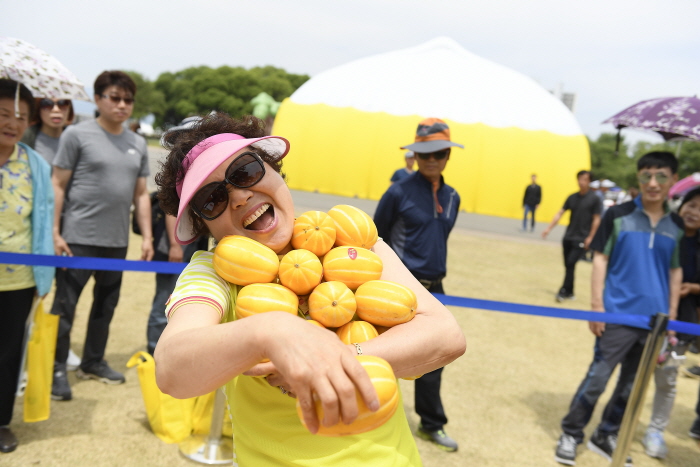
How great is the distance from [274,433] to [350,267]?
1.63 ft

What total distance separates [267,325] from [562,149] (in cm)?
2311

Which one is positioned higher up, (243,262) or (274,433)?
(243,262)

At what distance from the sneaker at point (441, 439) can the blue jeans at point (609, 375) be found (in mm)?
910

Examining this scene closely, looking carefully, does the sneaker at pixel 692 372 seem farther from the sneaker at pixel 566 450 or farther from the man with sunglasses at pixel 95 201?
the man with sunglasses at pixel 95 201

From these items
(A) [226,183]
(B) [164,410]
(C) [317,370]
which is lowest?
(B) [164,410]

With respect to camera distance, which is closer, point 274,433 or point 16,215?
point 274,433

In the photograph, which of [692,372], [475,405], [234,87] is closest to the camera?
[475,405]

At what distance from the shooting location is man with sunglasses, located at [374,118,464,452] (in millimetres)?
4129

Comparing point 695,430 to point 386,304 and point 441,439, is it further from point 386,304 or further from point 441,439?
point 386,304

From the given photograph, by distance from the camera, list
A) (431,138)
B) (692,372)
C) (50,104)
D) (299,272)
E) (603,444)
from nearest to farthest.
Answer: (299,272), (431,138), (603,444), (50,104), (692,372)

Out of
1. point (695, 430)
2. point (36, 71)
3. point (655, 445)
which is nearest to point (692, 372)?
point (695, 430)

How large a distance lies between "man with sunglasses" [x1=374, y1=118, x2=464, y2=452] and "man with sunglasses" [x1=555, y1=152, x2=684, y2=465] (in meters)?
1.04

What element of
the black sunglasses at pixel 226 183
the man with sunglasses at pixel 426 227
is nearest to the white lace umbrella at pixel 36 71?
the man with sunglasses at pixel 426 227

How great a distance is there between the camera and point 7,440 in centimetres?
357
